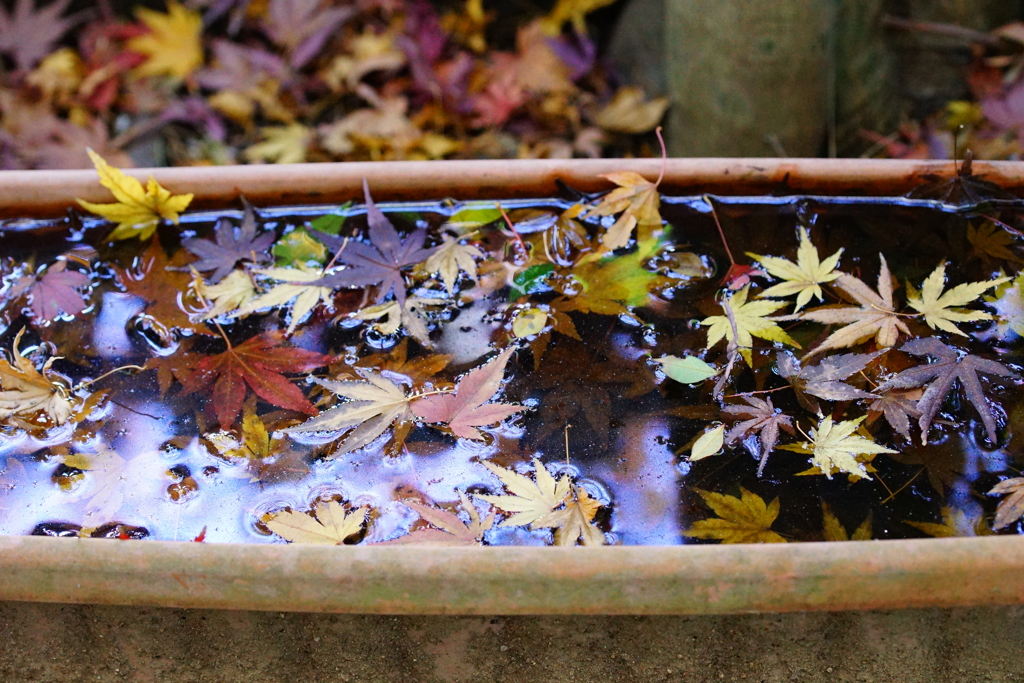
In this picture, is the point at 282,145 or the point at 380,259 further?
the point at 282,145

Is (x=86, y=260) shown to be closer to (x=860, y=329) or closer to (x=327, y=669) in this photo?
(x=327, y=669)

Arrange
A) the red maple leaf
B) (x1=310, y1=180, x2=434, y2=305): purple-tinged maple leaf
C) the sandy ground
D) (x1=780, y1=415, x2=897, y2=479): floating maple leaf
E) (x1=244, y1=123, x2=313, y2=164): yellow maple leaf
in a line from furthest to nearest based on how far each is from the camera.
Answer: (x1=244, y1=123, x2=313, y2=164): yellow maple leaf → (x1=310, y1=180, x2=434, y2=305): purple-tinged maple leaf → the red maple leaf → (x1=780, y1=415, x2=897, y2=479): floating maple leaf → the sandy ground

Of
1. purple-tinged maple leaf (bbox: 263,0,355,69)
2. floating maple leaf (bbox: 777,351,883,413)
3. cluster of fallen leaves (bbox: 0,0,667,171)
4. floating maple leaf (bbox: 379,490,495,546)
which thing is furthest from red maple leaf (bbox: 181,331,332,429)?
purple-tinged maple leaf (bbox: 263,0,355,69)

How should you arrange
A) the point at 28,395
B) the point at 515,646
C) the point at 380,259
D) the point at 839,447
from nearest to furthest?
the point at 515,646 < the point at 839,447 < the point at 28,395 < the point at 380,259

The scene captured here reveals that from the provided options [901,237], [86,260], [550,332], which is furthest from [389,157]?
[901,237]

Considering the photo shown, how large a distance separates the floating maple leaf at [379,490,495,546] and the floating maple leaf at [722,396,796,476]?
32 cm

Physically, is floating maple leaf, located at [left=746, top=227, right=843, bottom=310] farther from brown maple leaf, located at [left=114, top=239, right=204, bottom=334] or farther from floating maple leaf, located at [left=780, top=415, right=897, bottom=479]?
brown maple leaf, located at [left=114, top=239, right=204, bottom=334]

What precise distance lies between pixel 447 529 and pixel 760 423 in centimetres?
40

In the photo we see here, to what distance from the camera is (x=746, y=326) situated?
1.02 m

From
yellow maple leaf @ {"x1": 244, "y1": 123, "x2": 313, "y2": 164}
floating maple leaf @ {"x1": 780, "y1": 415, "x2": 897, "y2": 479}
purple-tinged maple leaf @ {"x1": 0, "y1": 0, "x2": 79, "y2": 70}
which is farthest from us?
purple-tinged maple leaf @ {"x1": 0, "y1": 0, "x2": 79, "y2": 70}

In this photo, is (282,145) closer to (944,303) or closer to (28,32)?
(28,32)

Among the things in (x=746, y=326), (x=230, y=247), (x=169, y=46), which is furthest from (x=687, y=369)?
(x=169, y=46)

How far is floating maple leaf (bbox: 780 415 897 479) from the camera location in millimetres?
880

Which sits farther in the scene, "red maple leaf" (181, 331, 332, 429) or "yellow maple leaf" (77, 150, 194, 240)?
"yellow maple leaf" (77, 150, 194, 240)
